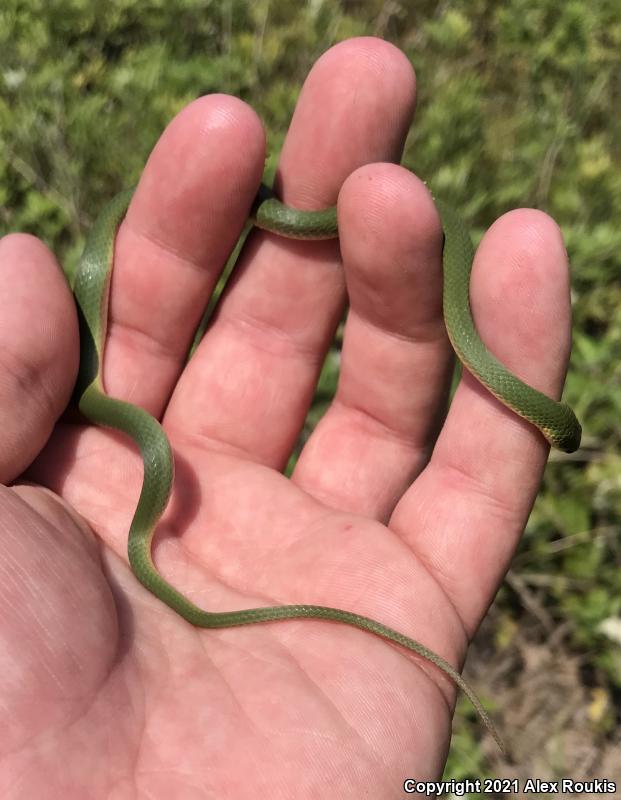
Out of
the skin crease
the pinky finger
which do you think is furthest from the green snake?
the pinky finger

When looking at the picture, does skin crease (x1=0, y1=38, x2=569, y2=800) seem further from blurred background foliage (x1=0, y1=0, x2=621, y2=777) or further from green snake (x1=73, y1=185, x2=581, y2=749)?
blurred background foliage (x1=0, y1=0, x2=621, y2=777)

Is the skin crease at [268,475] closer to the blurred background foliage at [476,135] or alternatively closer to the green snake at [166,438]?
the green snake at [166,438]

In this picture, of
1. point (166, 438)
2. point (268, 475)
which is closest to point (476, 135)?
point (268, 475)

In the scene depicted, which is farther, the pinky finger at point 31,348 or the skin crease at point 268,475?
the pinky finger at point 31,348

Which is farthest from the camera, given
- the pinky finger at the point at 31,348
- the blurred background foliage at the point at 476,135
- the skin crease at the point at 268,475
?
the blurred background foliage at the point at 476,135

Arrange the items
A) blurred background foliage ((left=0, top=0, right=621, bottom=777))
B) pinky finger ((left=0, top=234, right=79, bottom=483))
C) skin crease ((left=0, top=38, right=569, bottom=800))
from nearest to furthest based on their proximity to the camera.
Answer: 1. skin crease ((left=0, top=38, right=569, bottom=800))
2. pinky finger ((left=0, top=234, right=79, bottom=483))
3. blurred background foliage ((left=0, top=0, right=621, bottom=777))

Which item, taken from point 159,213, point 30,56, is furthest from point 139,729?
point 30,56

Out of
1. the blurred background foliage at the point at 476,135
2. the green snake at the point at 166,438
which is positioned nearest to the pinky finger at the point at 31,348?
the green snake at the point at 166,438

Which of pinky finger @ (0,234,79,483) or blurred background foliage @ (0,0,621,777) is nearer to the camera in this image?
pinky finger @ (0,234,79,483)
